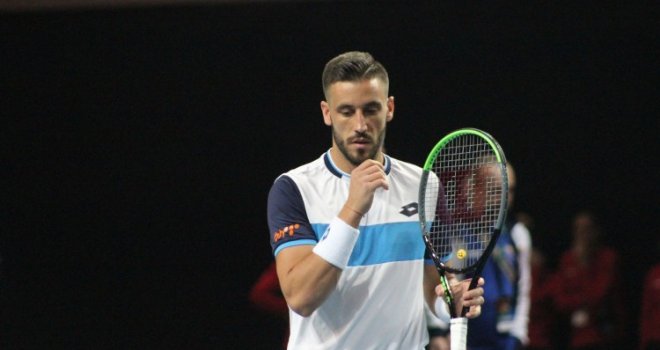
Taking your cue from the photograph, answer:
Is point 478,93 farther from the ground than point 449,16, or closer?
closer

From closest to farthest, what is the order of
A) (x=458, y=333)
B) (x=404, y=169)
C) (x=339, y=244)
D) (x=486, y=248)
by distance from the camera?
(x=339, y=244), (x=458, y=333), (x=486, y=248), (x=404, y=169)

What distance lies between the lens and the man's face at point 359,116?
3248mm

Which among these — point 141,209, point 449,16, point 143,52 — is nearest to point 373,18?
point 449,16

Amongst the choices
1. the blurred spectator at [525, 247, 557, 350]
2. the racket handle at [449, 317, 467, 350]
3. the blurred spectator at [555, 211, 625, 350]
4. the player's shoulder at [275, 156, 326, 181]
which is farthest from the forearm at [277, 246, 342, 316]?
the blurred spectator at [525, 247, 557, 350]

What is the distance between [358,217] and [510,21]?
18.4 ft

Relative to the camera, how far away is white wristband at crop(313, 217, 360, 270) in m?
3.04

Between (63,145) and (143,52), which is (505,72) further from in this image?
(63,145)

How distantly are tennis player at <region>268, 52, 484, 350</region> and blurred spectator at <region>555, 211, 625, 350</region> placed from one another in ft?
16.0

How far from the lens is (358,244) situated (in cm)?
328

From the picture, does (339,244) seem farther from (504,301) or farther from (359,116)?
(504,301)

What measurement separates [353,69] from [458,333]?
82cm

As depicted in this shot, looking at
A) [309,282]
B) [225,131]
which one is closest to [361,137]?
[309,282]

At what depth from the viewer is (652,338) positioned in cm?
747

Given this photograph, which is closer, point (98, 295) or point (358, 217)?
point (358, 217)
